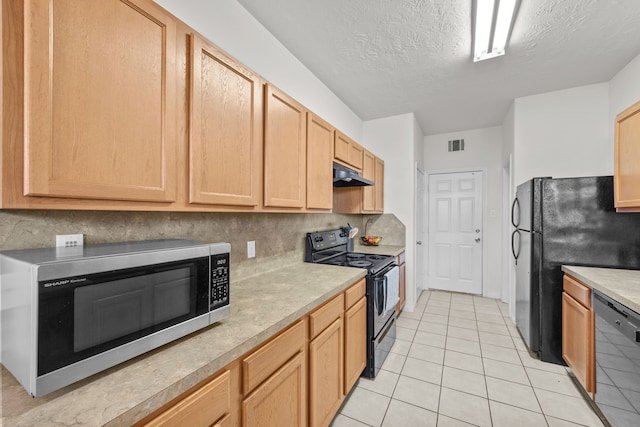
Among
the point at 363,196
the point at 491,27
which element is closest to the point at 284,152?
the point at 363,196

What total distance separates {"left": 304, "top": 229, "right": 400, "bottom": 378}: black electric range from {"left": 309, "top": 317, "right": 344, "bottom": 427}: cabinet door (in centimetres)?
48

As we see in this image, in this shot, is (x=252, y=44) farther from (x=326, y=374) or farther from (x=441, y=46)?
(x=326, y=374)

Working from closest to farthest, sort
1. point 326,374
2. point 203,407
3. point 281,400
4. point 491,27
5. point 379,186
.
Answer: point 203,407 → point 281,400 → point 326,374 → point 491,27 → point 379,186

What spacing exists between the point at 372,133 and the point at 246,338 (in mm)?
3656

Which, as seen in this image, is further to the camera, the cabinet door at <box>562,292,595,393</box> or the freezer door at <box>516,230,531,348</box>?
the freezer door at <box>516,230,531,348</box>

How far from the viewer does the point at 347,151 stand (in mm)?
2703

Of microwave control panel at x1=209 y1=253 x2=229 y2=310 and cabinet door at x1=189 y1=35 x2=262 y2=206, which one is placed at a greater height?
cabinet door at x1=189 y1=35 x2=262 y2=206

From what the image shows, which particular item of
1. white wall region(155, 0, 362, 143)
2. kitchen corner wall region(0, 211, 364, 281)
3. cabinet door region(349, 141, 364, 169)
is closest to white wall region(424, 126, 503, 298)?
cabinet door region(349, 141, 364, 169)

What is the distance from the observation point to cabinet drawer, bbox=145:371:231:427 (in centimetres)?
73

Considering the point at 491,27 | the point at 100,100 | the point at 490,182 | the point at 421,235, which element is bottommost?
the point at 421,235

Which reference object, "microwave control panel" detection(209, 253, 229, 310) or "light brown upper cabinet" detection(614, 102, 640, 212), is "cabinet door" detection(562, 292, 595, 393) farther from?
"microwave control panel" detection(209, 253, 229, 310)

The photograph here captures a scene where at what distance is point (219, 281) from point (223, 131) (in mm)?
720

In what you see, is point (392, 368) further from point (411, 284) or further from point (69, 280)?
point (69, 280)

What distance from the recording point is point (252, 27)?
6.37ft
